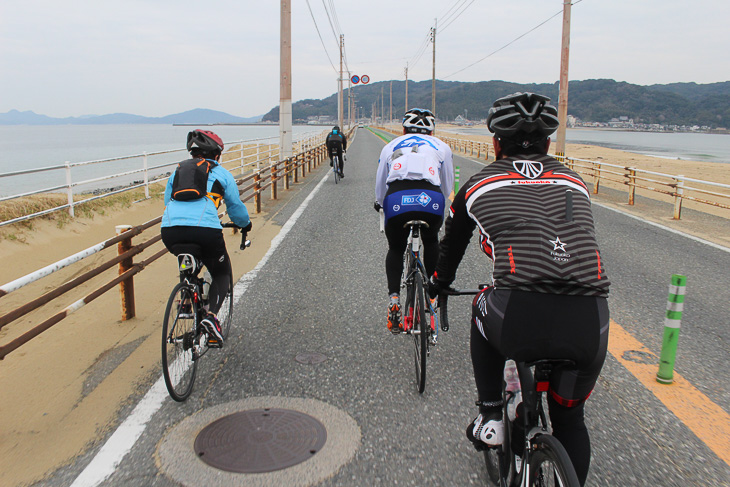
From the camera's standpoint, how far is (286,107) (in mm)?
17609

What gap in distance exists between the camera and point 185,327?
13.0ft

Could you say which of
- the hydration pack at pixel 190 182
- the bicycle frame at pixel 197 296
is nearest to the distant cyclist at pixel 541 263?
the hydration pack at pixel 190 182

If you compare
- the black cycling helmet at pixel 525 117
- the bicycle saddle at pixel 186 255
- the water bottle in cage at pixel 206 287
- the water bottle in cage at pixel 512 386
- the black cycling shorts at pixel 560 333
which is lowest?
the water bottle in cage at pixel 206 287

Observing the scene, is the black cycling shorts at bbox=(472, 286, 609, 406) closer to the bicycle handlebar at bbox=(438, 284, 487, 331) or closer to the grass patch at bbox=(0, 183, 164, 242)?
the bicycle handlebar at bbox=(438, 284, 487, 331)

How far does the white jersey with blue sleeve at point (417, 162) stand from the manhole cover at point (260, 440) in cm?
186

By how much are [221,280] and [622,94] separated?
224 meters

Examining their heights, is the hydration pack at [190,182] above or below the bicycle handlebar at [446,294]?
above

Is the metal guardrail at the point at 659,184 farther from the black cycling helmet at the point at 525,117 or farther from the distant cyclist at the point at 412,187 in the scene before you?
the black cycling helmet at the point at 525,117

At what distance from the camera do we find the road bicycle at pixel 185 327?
A: 12.2 feet

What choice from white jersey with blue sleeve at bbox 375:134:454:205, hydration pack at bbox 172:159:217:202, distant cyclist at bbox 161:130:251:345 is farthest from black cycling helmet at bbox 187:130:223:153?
white jersey with blue sleeve at bbox 375:134:454:205

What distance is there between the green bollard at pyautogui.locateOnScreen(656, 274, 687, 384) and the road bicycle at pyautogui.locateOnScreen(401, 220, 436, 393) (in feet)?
5.22

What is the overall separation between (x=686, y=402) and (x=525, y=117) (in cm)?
271

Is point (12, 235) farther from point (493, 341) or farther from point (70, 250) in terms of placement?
point (493, 341)

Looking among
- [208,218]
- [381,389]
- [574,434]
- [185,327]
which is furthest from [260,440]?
[574,434]
